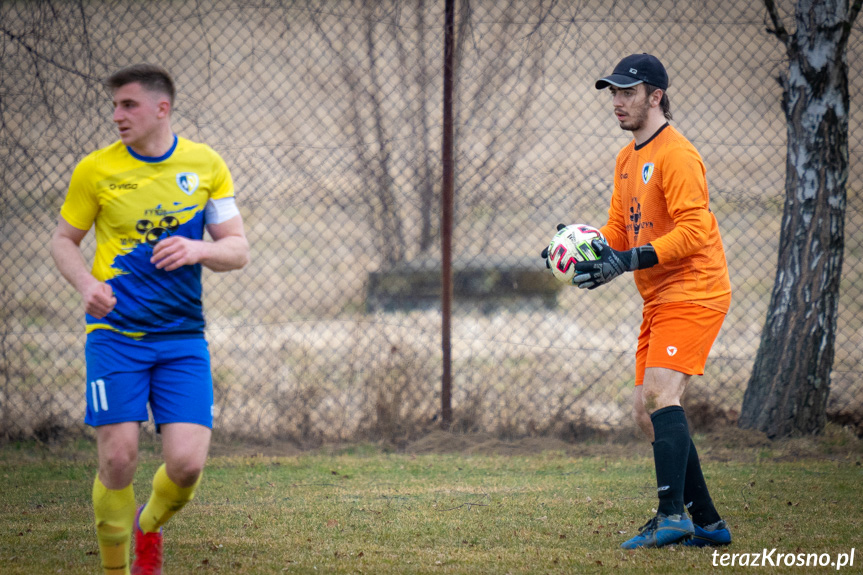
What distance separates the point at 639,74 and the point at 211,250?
220 centimetres

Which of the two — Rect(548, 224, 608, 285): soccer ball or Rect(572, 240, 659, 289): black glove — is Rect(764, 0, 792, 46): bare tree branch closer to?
Rect(548, 224, 608, 285): soccer ball

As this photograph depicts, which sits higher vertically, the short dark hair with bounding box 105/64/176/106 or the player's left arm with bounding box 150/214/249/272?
the short dark hair with bounding box 105/64/176/106

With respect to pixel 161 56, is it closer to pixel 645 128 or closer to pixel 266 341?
pixel 266 341

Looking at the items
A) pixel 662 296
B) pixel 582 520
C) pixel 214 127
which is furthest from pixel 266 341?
pixel 662 296

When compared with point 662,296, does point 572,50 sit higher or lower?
higher

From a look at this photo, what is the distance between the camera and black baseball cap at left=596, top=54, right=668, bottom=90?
3.67m

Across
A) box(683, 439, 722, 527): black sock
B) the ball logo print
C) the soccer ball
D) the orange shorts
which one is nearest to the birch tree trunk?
box(683, 439, 722, 527): black sock

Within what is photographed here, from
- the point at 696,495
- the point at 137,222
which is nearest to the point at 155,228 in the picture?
the point at 137,222

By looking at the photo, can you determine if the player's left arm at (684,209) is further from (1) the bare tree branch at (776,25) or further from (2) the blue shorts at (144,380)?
(1) the bare tree branch at (776,25)

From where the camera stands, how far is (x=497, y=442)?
5.96m

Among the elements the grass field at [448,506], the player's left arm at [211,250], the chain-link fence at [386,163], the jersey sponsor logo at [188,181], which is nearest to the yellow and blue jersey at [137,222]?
the jersey sponsor logo at [188,181]

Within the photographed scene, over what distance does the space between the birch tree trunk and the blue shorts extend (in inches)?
176

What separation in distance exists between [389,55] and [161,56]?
1.90 meters

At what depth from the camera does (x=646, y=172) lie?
3.66 metres
